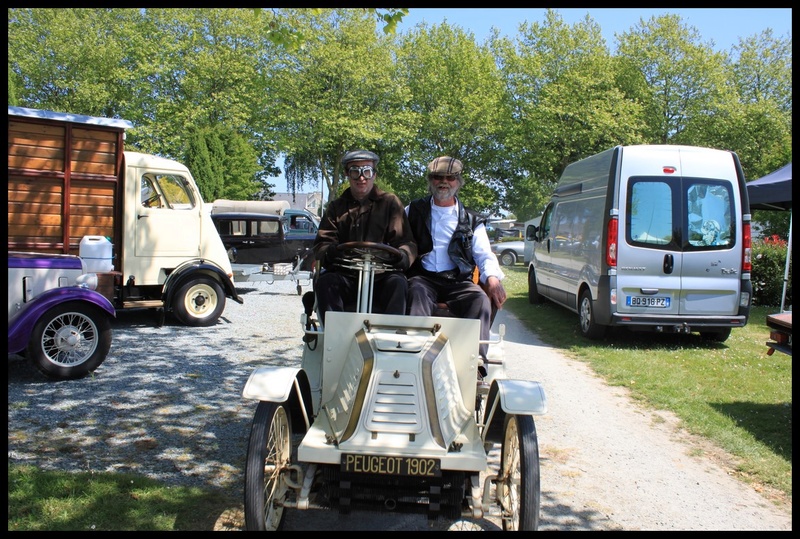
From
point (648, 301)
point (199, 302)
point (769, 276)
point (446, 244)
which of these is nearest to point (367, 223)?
point (446, 244)

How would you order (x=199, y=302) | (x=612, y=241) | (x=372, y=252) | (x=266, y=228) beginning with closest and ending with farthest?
(x=372, y=252), (x=612, y=241), (x=199, y=302), (x=266, y=228)

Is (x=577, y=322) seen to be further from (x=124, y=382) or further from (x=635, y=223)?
(x=124, y=382)

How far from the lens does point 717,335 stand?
10305 millimetres

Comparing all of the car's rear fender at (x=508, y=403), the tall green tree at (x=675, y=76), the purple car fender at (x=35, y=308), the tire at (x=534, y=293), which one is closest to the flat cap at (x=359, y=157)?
the car's rear fender at (x=508, y=403)

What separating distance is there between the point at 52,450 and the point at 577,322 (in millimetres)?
9190

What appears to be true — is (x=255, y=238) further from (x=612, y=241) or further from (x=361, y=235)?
(x=361, y=235)

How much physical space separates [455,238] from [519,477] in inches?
74.5

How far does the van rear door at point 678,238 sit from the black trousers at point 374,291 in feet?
18.7

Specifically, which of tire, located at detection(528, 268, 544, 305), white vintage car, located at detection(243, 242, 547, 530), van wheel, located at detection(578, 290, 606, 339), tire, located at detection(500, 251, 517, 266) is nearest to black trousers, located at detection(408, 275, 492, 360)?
white vintage car, located at detection(243, 242, 547, 530)

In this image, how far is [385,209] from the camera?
488 centimetres

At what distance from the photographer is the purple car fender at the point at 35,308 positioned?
6.49 metres

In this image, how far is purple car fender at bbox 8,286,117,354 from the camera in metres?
6.49

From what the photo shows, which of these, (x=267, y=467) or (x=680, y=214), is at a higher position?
(x=680, y=214)

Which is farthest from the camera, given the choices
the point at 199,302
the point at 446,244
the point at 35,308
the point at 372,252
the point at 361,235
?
the point at 199,302
